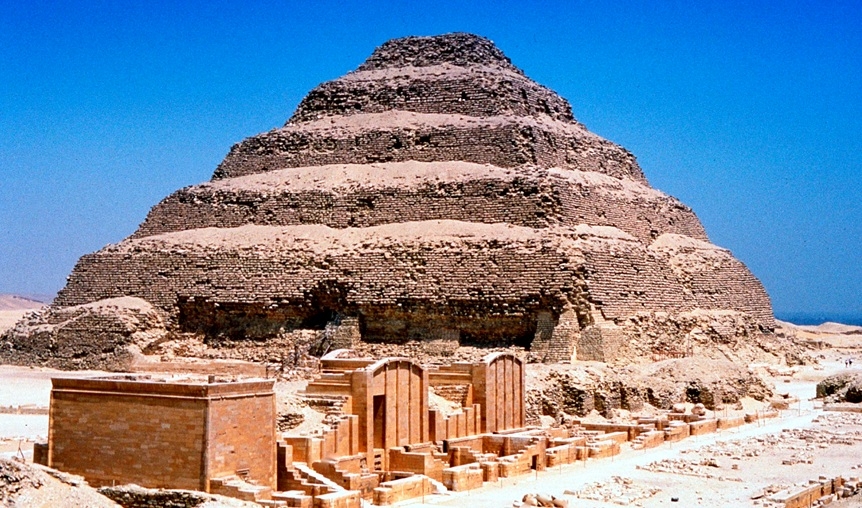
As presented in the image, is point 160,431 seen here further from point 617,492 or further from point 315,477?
point 617,492

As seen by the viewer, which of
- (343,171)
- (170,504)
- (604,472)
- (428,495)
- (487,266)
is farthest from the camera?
(343,171)

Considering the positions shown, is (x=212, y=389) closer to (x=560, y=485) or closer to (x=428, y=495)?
(x=428, y=495)

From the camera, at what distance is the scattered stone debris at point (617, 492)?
21.0 m

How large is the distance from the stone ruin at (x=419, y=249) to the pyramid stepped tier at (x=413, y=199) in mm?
74

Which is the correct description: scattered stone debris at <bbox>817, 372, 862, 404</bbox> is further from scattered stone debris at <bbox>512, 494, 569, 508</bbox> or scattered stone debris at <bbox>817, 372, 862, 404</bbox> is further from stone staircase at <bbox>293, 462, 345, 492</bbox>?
stone staircase at <bbox>293, 462, 345, 492</bbox>

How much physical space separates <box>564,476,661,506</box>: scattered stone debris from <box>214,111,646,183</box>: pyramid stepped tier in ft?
71.8

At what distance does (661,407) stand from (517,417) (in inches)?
279

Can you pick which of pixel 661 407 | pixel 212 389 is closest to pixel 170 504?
pixel 212 389

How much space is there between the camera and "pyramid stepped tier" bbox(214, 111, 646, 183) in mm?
44375

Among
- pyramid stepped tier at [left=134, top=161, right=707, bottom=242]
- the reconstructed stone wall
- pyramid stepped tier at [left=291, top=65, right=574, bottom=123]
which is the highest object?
pyramid stepped tier at [left=291, top=65, right=574, bottom=123]

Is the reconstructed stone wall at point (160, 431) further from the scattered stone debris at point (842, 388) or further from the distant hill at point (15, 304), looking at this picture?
the distant hill at point (15, 304)

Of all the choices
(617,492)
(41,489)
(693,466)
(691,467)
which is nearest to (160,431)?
(41,489)

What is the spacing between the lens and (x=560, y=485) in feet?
74.0

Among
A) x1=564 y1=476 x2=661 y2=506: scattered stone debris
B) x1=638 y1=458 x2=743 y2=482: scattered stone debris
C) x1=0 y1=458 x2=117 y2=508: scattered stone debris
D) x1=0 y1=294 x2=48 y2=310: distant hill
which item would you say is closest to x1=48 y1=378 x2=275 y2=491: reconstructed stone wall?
x1=0 y1=458 x2=117 y2=508: scattered stone debris
